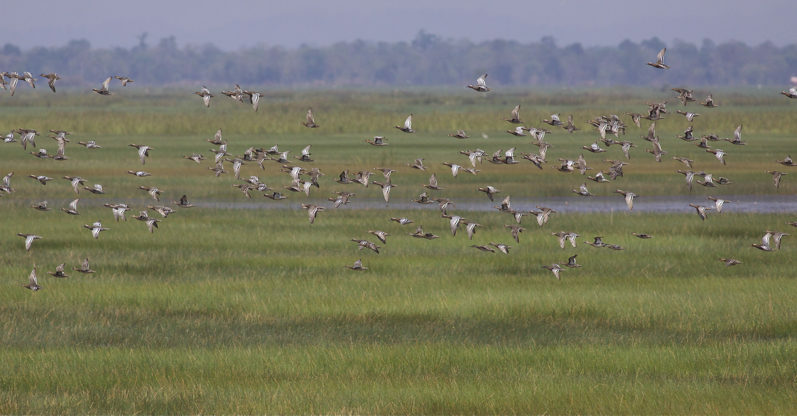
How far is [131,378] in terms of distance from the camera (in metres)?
17.3

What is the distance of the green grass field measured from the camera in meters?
16.5

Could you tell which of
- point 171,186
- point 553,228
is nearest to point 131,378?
point 553,228

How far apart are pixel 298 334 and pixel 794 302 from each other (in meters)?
9.44

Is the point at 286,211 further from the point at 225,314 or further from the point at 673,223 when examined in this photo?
the point at 225,314

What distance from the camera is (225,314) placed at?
922 inches

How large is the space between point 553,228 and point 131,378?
21.3 metres

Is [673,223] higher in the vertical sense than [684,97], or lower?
lower

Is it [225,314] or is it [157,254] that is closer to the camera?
[225,314]

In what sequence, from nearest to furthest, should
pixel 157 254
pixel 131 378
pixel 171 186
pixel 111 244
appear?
pixel 131 378 < pixel 157 254 < pixel 111 244 < pixel 171 186

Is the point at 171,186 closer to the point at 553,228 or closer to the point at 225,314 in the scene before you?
the point at 553,228

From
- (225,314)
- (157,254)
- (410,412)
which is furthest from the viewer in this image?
(157,254)

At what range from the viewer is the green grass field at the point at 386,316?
1647cm

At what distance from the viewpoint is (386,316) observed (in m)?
23.0

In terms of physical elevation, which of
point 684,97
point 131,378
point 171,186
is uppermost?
point 684,97
